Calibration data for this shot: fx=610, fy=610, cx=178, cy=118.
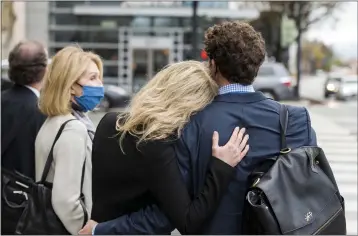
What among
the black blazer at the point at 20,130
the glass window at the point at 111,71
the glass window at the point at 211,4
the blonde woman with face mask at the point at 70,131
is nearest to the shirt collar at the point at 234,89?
the blonde woman with face mask at the point at 70,131

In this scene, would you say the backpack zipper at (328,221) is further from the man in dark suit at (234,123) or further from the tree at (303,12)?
the tree at (303,12)

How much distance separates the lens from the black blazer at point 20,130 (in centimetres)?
308

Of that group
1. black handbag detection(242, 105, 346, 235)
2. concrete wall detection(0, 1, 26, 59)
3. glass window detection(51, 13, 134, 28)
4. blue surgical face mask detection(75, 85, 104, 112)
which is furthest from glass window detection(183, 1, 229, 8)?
black handbag detection(242, 105, 346, 235)

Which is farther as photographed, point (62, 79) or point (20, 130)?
point (20, 130)

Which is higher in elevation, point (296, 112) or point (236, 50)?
point (236, 50)

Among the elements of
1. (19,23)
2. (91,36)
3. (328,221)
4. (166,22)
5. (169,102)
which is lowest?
(328,221)

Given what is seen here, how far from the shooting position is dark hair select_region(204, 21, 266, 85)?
6.58 feet

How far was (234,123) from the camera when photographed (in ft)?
6.56

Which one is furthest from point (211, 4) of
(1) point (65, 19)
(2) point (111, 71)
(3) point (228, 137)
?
(3) point (228, 137)

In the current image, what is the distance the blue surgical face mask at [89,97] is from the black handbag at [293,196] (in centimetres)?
108

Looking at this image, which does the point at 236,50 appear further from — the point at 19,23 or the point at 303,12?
the point at 303,12

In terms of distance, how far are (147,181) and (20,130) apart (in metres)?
1.35

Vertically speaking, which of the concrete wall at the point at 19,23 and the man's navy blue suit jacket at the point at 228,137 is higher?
the concrete wall at the point at 19,23

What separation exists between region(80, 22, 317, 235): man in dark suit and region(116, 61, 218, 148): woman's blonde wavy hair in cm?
4
